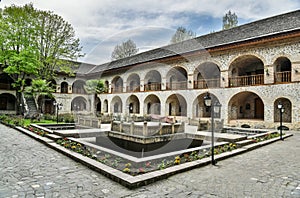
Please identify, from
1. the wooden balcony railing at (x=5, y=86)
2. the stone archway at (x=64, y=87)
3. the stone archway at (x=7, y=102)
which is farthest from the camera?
the stone archway at (x=64, y=87)

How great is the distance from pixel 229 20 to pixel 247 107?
1904cm

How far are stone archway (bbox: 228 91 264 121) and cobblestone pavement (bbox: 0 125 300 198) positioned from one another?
12304 mm

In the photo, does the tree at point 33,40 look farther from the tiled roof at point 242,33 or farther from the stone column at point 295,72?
the stone column at point 295,72

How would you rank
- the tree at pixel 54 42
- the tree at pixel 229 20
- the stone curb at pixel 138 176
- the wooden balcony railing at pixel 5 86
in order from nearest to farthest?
the stone curb at pixel 138 176 < the tree at pixel 54 42 < the wooden balcony railing at pixel 5 86 < the tree at pixel 229 20

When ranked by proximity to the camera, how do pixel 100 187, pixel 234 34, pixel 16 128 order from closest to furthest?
pixel 100 187 → pixel 16 128 → pixel 234 34

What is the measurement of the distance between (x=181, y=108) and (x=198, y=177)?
765 inches

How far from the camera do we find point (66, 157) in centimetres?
671

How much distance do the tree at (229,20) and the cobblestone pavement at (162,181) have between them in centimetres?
3076

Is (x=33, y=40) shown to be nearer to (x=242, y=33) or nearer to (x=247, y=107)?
(x=242, y=33)

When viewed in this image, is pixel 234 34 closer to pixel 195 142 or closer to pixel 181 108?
pixel 181 108

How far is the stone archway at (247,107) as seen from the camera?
18.7 m

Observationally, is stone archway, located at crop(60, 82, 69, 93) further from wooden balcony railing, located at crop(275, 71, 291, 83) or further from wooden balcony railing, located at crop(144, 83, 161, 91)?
wooden balcony railing, located at crop(275, 71, 291, 83)

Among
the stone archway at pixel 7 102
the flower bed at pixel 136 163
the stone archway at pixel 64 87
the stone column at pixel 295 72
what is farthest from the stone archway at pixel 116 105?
the flower bed at pixel 136 163

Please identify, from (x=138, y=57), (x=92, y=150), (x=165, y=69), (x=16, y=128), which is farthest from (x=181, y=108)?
(x=92, y=150)
